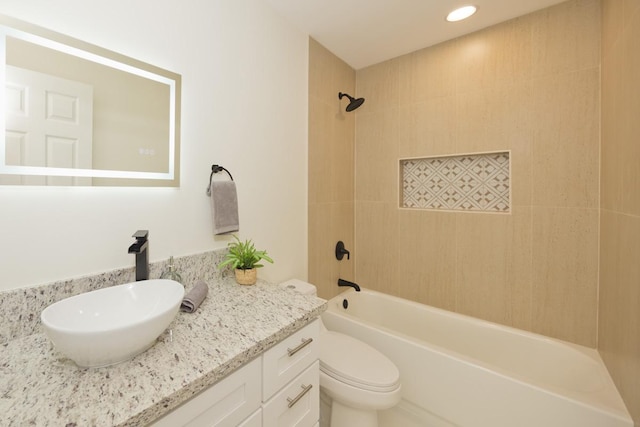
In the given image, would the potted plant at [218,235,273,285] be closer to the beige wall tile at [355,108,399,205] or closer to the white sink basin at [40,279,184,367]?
the white sink basin at [40,279,184,367]

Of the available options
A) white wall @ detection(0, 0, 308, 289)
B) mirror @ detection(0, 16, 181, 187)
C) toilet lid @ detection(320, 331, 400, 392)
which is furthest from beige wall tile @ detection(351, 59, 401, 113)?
toilet lid @ detection(320, 331, 400, 392)

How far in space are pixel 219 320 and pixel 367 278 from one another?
1682 mm

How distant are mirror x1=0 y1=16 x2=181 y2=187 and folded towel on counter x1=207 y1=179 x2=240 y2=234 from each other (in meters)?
0.17

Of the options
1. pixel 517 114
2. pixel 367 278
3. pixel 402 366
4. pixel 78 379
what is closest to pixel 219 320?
pixel 78 379

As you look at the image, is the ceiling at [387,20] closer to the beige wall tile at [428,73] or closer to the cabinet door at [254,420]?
the beige wall tile at [428,73]

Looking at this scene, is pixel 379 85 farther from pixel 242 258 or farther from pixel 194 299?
pixel 194 299

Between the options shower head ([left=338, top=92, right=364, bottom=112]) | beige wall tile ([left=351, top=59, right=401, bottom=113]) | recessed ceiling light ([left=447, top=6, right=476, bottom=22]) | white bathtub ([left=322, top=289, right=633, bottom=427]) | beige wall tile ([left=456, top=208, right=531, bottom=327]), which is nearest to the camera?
white bathtub ([left=322, top=289, right=633, bottom=427])

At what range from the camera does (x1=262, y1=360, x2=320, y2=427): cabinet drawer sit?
85 cm

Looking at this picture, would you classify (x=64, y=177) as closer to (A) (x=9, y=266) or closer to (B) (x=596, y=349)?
(A) (x=9, y=266)

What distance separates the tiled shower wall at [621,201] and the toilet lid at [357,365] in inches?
36.5

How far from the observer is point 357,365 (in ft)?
4.43

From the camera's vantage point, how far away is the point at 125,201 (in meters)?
1.02

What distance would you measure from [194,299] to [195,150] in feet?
2.20

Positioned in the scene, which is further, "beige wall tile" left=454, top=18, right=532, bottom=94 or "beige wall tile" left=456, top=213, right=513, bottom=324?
"beige wall tile" left=456, top=213, right=513, bottom=324
